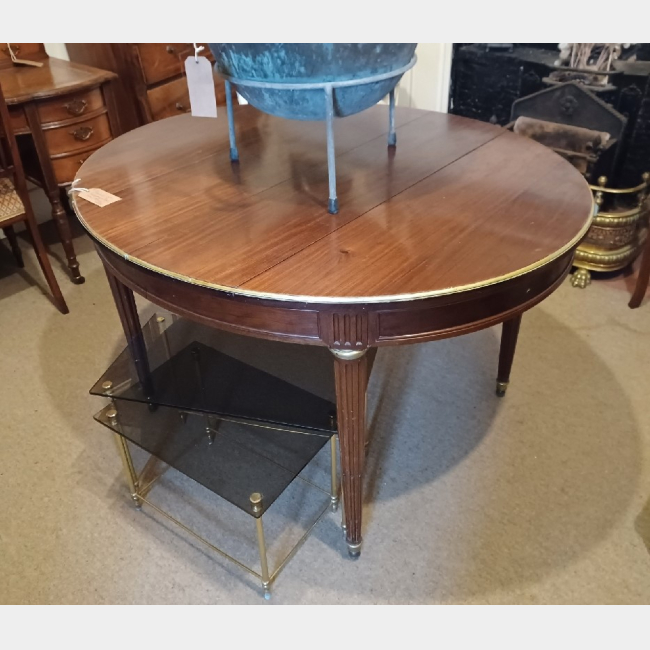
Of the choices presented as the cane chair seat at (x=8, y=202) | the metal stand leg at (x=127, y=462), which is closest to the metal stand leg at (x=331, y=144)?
the metal stand leg at (x=127, y=462)

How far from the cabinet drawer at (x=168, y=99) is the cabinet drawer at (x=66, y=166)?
407 mm

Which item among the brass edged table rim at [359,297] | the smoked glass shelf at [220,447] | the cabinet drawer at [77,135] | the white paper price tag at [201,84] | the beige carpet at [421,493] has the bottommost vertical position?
the beige carpet at [421,493]

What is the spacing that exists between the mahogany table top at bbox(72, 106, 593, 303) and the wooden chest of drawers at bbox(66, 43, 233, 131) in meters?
0.91

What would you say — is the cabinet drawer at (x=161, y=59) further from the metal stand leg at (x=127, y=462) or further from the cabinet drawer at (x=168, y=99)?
the metal stand leg at (x=127, y=462)

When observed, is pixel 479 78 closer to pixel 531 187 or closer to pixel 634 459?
pixel 531 187

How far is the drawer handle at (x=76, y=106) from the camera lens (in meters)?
2.19

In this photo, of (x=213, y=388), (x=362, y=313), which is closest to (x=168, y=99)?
(x=213, y=388)

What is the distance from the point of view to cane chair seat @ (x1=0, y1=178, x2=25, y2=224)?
6.81 ft

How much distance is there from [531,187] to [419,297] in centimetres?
49

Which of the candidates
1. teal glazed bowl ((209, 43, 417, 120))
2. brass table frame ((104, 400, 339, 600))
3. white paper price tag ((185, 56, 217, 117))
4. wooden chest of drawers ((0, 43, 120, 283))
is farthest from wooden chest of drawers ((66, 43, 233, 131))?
brass table frame ((104, 400, 339, 600))

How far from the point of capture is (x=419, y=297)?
993mm

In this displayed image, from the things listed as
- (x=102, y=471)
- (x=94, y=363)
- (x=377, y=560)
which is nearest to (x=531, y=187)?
(x=377, y=560)

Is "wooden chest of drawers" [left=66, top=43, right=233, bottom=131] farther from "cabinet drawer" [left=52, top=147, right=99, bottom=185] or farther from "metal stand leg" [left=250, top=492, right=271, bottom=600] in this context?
"metal stand leg" [left=250, top=492, right=271, bottom=600]

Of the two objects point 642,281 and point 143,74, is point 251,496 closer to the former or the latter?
point 642,281
